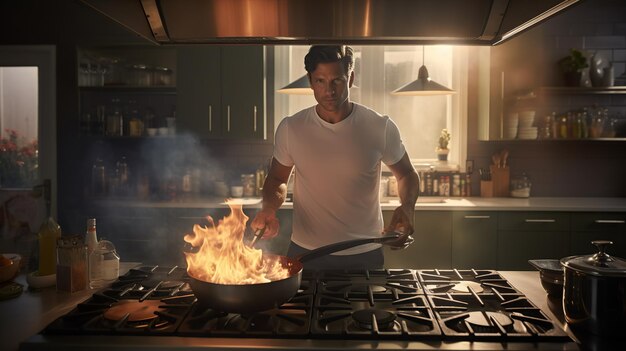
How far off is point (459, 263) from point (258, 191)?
171cm

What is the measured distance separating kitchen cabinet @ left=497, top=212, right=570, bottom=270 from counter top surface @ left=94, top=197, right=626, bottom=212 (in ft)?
0.20

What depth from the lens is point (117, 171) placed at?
4.49m

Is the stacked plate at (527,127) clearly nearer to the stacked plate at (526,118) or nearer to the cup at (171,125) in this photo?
the stacked plate at (526,118)

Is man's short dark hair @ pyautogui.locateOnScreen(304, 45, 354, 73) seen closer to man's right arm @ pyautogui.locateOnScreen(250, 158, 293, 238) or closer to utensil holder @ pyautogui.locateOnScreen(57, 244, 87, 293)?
man's right arm @ pyautogui.locateOnScreen(250, 158, 293, 238)

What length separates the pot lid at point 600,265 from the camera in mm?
1330

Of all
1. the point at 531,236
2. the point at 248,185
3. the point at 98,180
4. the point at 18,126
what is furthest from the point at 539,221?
the point at 18,126

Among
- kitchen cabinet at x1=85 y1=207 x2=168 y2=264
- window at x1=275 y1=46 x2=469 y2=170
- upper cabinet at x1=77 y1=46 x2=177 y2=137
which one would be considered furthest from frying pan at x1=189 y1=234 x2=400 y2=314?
window at x1=275 y1=46 x2=469 y2=170

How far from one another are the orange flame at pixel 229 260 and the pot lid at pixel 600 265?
32.0 inches

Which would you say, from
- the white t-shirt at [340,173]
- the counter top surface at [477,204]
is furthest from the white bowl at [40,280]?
the counter top surface at [477,204]

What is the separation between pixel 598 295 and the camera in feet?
4.40

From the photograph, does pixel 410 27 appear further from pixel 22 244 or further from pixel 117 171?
pixel 22 244

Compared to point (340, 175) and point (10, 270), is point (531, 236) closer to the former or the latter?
point (340, 175)

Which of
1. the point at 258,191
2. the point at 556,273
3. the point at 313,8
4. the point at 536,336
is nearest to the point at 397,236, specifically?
the point at 556,273

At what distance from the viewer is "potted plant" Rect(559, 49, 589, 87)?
4.22 metres
